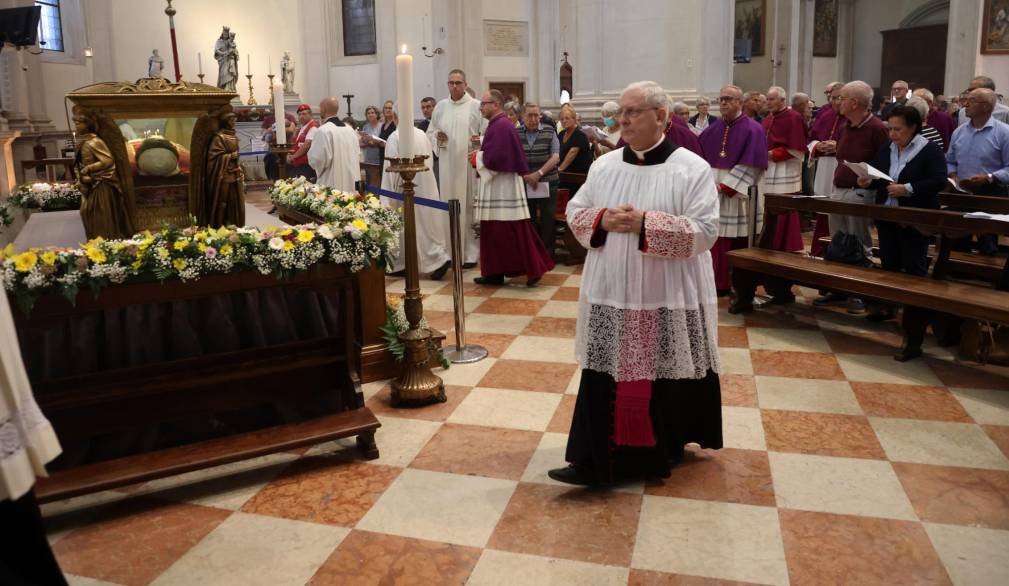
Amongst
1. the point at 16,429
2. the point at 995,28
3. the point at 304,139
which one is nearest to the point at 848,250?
the point at 16,429

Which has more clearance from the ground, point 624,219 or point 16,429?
point 624,219

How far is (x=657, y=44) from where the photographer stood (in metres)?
12.9

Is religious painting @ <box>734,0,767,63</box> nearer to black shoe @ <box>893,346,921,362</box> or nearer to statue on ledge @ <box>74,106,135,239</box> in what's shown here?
black shoe @ <box>893,346,921,362</box>

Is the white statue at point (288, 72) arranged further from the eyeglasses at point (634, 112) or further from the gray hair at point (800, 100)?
the eyeglasses at point (634, 112)

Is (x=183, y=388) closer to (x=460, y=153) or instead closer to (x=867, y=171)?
(x=867, y=171)

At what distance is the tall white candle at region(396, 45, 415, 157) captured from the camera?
4.21 meters

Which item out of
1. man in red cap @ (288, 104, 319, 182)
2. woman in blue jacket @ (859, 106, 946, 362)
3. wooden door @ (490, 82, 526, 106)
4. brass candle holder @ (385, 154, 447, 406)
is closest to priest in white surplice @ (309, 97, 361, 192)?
man in red cap @ (288, 104, 319, 182)

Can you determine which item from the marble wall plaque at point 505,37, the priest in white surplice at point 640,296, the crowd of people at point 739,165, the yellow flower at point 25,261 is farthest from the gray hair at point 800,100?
the marble wall plaque at point 505,37

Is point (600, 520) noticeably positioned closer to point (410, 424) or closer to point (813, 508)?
point (813, 508)

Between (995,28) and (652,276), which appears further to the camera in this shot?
(995,28)

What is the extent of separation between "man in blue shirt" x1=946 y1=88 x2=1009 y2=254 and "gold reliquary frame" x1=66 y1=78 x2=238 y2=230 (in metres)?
6.06

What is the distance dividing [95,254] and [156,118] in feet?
3.84

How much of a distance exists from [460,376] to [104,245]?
92.3 inches

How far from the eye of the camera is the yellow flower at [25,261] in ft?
10.3
